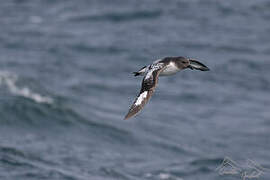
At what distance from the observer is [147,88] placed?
1137 cm

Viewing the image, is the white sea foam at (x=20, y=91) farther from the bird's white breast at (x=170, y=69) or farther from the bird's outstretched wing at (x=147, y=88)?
the bird's outstretched wing at (x=147, y=88)

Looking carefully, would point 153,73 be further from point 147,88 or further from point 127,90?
point 127,90

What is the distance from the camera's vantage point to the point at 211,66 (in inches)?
1102

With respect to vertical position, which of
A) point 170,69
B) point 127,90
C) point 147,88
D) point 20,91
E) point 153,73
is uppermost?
point 127,90

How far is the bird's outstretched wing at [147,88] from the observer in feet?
35.5

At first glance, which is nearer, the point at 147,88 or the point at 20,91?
the point at 147,88

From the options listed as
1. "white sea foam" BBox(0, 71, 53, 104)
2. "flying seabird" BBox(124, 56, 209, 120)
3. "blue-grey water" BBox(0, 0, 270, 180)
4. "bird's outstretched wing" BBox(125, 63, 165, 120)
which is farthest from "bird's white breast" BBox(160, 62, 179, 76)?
"white sea foam" BBox(0, 71, 53, 104)

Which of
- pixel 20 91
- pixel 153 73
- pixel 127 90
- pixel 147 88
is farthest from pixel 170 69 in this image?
pixel 127 90

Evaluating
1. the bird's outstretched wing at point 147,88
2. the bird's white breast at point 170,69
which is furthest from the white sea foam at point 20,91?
the bird's outstretched wing at point 147,88

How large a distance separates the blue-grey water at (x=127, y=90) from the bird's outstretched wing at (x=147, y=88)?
5275 mm

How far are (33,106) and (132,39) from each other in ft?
31.4

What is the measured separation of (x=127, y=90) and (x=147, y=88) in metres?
14.5

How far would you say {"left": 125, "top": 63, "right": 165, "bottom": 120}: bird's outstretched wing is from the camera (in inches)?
426

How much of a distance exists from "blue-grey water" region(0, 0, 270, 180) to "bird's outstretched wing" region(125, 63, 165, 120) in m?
5.27
